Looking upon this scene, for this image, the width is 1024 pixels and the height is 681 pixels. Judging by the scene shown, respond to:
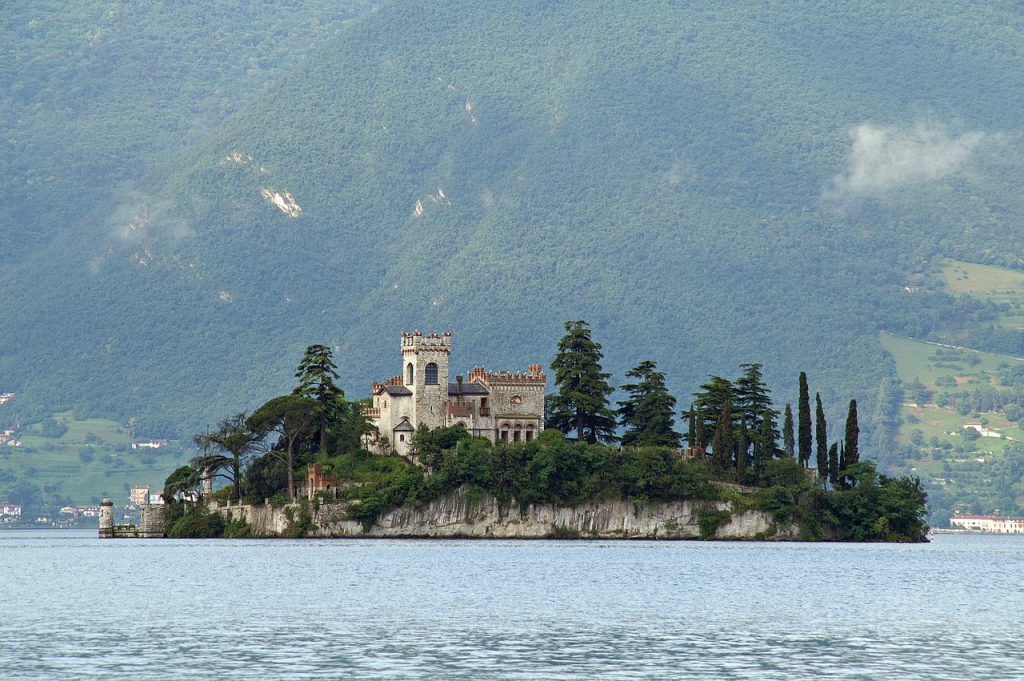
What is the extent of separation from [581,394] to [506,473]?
1653 centimetres

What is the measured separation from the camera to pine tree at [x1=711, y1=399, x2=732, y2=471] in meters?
155

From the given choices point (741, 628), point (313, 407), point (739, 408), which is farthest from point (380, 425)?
point (741, 628)

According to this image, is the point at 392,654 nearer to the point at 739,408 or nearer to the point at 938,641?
the point at 938,641

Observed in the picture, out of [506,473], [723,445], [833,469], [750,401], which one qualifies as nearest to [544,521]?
[506,473]

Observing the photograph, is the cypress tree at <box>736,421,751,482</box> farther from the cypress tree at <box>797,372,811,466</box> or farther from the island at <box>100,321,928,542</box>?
the cypress tree at <box>797,372,811,466</box>

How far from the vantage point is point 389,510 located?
151250 mm

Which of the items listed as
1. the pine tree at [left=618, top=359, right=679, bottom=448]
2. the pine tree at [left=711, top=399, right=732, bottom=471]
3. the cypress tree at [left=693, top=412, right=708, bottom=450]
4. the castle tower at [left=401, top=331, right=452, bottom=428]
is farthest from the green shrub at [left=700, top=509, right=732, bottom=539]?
the castle tower at [left=401, top=331, right=452, bottom=428]

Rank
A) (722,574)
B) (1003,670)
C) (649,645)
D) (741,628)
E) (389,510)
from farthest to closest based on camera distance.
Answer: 1. (389,510)
2. (722,574)
3. (741,628)
4. (649,645)
5. (1003,670)

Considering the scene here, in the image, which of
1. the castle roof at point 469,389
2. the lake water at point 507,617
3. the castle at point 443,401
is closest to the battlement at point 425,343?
the castle at point 443,401

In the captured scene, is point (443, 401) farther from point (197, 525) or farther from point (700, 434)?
point (197, 525)

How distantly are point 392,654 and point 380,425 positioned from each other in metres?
95.4

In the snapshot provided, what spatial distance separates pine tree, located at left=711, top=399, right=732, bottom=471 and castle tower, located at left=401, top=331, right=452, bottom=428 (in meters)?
22.4

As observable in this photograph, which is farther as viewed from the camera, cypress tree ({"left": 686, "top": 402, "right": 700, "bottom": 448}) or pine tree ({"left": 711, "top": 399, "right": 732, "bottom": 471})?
cypress tree ({"left": 686, "top": 402, "right": 700, "bottom": 448})

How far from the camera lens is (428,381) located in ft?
515
